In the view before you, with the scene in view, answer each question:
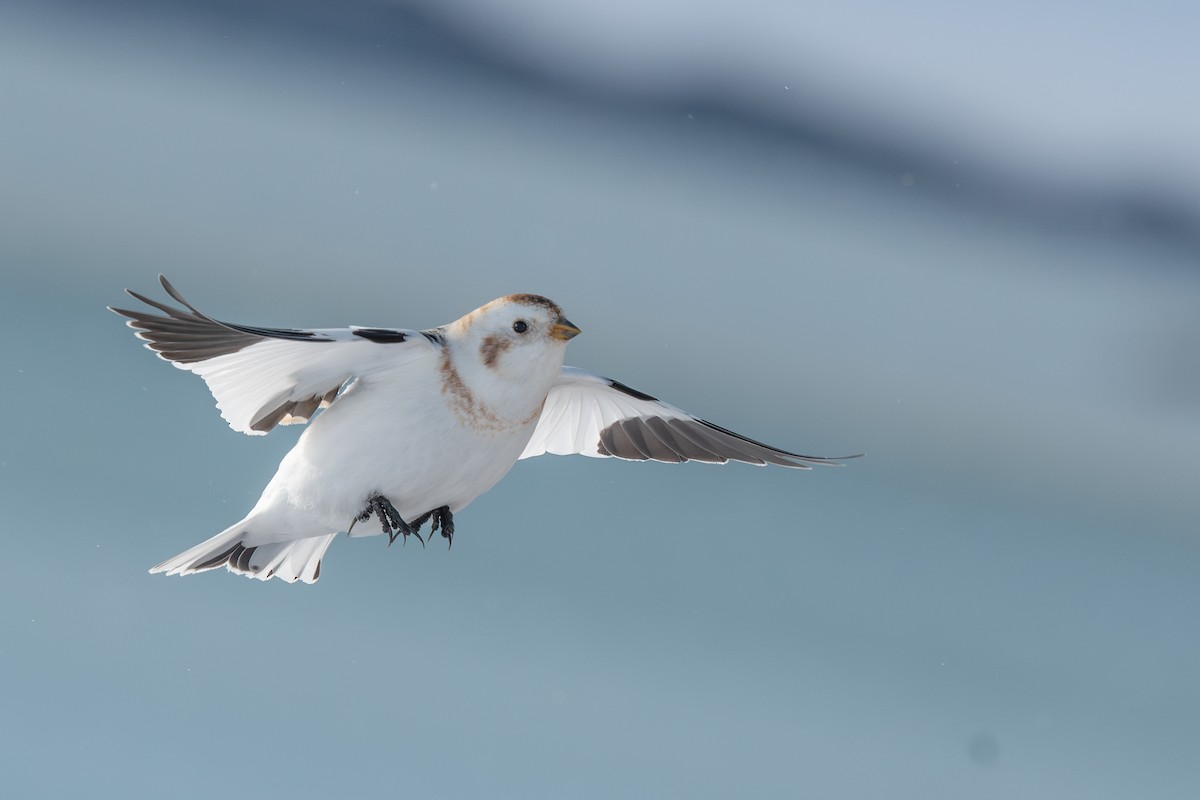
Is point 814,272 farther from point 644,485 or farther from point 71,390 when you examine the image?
point 71,390

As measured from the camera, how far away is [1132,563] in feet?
31.6

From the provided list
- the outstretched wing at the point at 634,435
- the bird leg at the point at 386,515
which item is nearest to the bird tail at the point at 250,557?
the bird leg at the point at 386,515

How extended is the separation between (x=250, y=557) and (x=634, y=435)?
4.38ft

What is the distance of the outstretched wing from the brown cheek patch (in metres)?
0.90

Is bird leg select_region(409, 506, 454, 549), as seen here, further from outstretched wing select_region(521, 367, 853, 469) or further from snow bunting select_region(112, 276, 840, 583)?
outstretched wing select_region(521, 367, 853, 469)

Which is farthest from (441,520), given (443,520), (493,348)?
(493,348)

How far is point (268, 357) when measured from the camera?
10.6 feet

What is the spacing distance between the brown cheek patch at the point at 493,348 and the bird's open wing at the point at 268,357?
14cm

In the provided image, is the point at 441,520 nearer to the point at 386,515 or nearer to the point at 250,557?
the point at 386,515

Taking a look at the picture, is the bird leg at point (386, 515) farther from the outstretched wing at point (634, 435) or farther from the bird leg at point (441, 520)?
the outstretched wing at point (634, 435)

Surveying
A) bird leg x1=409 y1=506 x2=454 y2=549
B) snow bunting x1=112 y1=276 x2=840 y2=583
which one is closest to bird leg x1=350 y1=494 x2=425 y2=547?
snow bunting x1=112 y1=276 x2=840 y2=583

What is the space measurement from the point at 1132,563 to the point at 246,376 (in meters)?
8.27

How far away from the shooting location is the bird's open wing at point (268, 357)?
3.04 metres

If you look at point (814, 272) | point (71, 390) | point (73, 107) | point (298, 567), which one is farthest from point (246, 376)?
point (814, 272)
